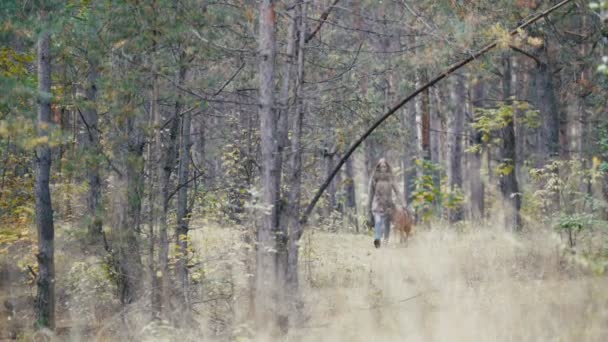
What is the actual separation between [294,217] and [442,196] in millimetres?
11143

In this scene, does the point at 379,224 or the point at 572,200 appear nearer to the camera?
the point at 572,200

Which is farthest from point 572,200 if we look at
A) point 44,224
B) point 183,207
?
point 44,224

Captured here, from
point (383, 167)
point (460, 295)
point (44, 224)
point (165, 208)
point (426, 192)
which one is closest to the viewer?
point (165, 208)

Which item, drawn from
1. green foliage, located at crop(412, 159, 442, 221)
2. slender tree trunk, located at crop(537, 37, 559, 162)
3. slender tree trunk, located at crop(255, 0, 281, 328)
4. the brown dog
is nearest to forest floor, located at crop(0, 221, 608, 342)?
slender tree trunk, located at crop(255, 0, 281, 328)

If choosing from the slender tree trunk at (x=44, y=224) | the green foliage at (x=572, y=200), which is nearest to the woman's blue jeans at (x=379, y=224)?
the green foliage at (x=572, y=200)

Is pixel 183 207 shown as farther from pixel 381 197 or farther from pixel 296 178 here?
pixel 381 197

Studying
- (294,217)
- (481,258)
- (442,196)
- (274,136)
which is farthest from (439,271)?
(442,196)

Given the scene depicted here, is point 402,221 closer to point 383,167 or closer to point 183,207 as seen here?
point 383,167

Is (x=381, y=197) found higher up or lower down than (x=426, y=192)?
lower down

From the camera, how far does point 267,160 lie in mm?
7582

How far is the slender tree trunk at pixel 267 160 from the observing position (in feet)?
24.7

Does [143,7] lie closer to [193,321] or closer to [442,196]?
[193,321]

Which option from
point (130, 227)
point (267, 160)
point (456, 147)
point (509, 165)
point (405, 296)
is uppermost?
point (456, 147)

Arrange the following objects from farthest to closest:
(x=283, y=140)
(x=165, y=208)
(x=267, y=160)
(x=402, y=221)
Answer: (x=402, y=221) → (x=165, y=208) → (x=283, y=140) → (x=267, y=160)
